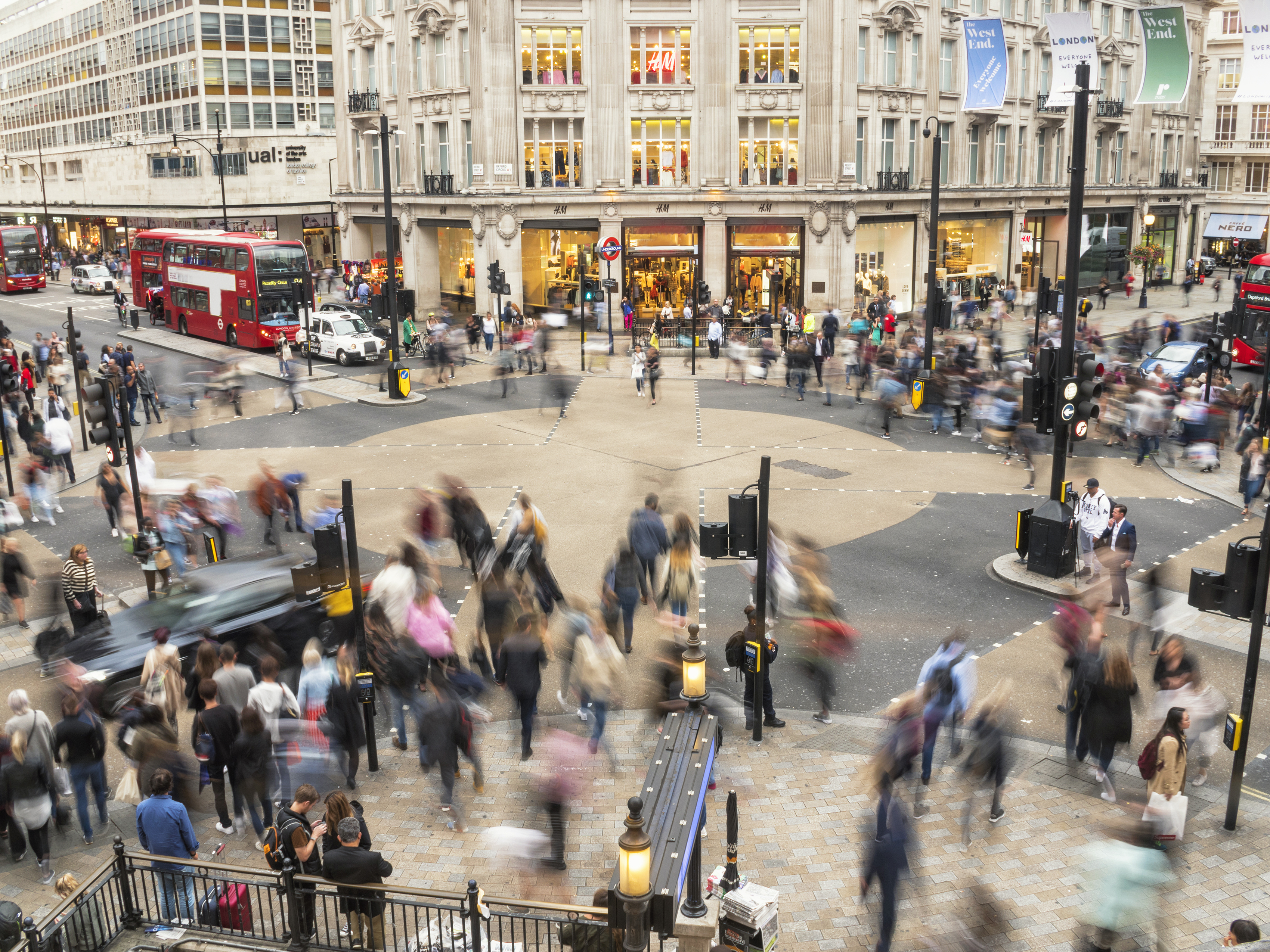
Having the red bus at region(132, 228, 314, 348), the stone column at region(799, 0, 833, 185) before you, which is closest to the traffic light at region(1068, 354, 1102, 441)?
the red bus at region(132, 228, 314, 348)

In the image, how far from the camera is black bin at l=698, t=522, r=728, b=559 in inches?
467

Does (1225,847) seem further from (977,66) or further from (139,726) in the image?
(977,66)

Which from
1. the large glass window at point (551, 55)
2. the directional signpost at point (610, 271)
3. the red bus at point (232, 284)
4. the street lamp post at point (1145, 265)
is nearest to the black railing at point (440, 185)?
the large glass window at point (551, 55)

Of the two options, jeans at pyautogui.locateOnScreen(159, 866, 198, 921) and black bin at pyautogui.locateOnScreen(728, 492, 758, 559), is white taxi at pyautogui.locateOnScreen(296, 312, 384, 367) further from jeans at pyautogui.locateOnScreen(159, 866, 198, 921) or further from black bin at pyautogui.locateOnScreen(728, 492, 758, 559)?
jeans at pyautogui.locateOnScreen(159, 866, 198, 921)

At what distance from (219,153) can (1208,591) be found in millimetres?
62813

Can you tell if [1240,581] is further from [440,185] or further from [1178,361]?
[440,185]

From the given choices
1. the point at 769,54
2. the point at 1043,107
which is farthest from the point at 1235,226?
the point at 769,54

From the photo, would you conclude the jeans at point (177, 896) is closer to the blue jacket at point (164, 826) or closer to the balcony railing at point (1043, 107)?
the blue jacket at point (164, 826)

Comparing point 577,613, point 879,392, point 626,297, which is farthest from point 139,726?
point 626,297

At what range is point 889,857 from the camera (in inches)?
323

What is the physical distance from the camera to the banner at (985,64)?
3206 centimetres

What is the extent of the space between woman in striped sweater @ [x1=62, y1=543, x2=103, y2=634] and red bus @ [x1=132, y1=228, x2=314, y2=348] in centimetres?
2341

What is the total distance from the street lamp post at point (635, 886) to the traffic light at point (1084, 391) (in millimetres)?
11176

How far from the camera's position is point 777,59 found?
44812mm
